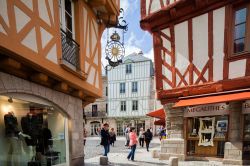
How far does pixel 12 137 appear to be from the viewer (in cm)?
566

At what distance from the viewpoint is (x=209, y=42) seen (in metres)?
8.84

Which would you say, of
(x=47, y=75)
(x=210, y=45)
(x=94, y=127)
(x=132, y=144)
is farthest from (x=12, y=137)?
(x=94, y=127)

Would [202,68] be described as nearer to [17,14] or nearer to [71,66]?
[71,66]

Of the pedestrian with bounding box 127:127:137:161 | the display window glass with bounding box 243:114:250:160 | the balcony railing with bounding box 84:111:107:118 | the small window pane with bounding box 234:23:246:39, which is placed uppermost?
the small window pane with bounding box 234:23:246:39

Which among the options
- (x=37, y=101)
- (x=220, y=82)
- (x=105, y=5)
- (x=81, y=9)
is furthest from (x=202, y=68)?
(x=37, y=101)

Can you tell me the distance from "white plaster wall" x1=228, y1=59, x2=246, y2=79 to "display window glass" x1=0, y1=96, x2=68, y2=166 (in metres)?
5.06

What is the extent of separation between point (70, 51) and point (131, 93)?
26471mm

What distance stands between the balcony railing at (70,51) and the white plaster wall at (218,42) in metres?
4.39

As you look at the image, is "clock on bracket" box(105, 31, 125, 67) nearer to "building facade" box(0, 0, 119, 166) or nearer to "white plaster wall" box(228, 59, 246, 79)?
"building facade" box(0, 0, 119, 166)

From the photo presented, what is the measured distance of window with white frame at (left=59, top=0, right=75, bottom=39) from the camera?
6.66 metres

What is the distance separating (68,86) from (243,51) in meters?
5.16

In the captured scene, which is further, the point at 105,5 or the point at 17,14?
the point at 105,5

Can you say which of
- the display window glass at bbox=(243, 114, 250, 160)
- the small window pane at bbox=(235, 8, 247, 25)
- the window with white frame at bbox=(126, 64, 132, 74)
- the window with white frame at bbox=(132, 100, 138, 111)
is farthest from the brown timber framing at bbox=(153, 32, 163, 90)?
the window with white frame at bbox=(126, 64, 132, 74)

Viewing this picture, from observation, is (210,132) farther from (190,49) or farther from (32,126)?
(32,126)
